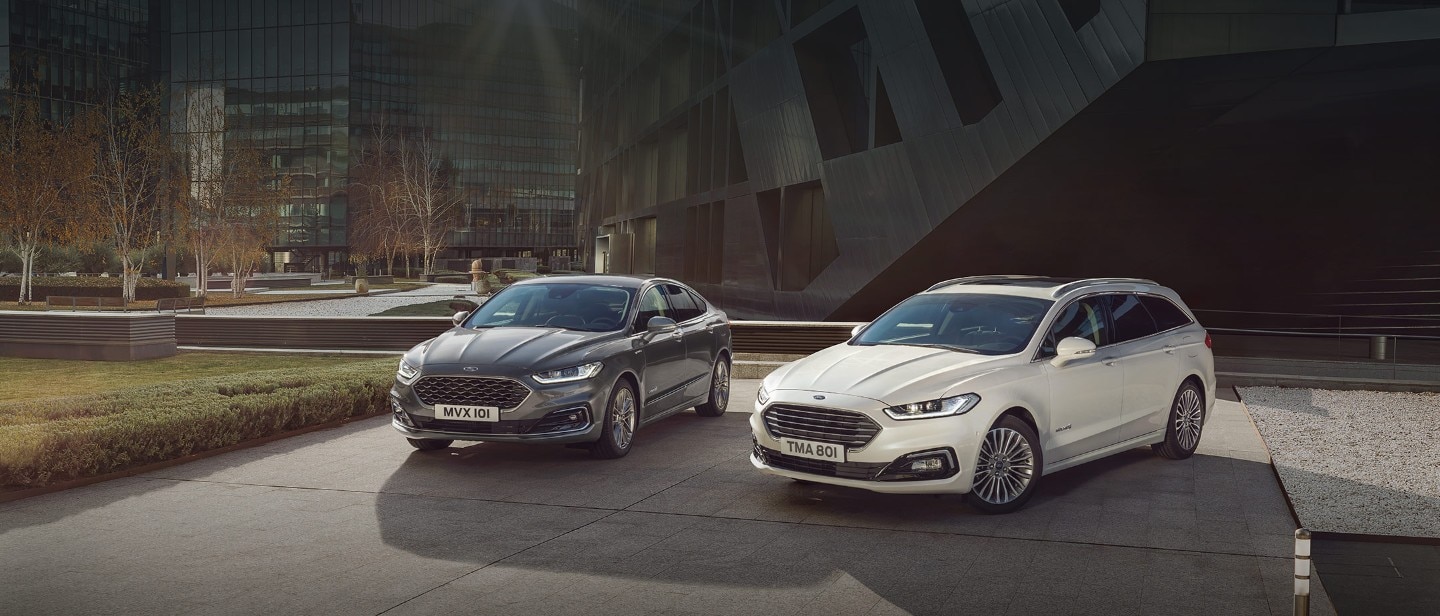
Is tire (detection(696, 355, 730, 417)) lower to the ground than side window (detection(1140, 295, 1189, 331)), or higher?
lower

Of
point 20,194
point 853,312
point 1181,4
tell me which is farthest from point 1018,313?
point 20,194

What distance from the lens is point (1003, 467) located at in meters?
7.29

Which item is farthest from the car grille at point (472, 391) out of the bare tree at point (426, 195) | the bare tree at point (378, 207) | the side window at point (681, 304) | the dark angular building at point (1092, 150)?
the bare tree at point (378, 207)

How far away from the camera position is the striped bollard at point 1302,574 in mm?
3842

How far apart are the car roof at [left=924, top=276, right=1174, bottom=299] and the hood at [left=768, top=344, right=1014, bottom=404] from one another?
1.08 m

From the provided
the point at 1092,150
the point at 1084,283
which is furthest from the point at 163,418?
the point at 1092,150

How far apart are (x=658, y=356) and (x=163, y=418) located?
4339 mm

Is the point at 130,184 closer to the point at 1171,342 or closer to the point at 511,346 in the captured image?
the point at 511,346

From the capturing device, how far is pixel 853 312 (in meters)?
24.6

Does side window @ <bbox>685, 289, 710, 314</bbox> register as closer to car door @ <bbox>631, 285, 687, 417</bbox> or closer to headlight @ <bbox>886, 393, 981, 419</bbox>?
car door @ <bbox>631, 285, 687, 417</bbox>

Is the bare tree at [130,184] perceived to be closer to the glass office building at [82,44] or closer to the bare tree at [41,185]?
the bare tree at [41,185]

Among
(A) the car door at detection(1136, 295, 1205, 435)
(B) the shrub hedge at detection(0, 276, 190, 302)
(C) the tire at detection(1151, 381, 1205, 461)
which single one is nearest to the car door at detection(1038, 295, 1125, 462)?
(A) the car door at detection(1136, 295, 1205, 435)

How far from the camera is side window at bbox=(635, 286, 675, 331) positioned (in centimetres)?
1022

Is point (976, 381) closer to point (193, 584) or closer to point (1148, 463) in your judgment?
point (1148, 463)
